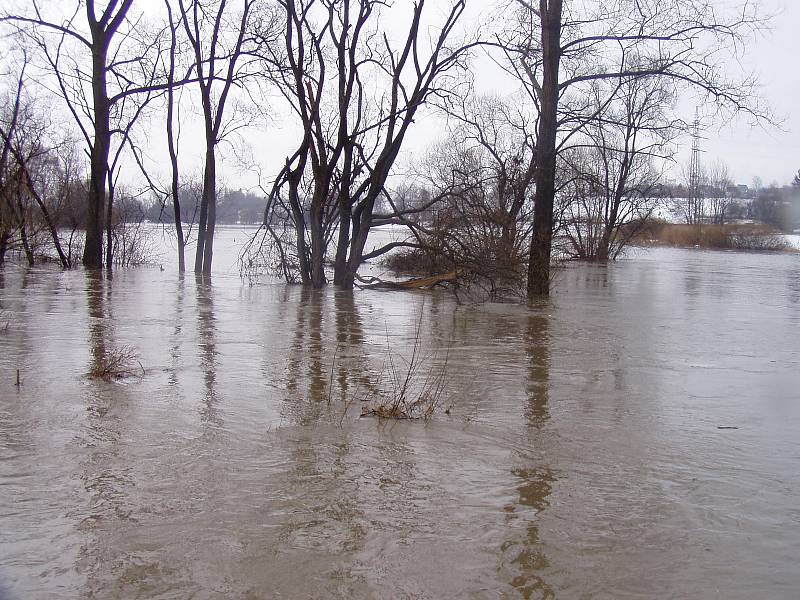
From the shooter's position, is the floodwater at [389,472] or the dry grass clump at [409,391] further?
the dry grass clump at [409,391]

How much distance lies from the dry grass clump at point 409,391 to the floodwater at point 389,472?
121 mm

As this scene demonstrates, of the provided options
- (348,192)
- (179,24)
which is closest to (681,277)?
(348,192)

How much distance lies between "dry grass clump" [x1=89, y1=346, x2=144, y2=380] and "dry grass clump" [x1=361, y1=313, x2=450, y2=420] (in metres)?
2.24

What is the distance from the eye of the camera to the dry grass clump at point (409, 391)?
584 cm

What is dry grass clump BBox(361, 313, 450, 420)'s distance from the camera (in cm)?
584

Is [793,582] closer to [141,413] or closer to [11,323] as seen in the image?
[141,413]

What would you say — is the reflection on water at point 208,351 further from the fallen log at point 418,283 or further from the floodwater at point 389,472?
the fallen log at point 418,283

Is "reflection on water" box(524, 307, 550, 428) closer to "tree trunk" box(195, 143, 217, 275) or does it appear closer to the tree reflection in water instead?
the tree reflection in water

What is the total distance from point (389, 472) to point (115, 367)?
11.3ft

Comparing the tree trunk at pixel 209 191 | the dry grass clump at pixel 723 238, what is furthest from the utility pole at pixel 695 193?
the tree trunk at pixel 209 191

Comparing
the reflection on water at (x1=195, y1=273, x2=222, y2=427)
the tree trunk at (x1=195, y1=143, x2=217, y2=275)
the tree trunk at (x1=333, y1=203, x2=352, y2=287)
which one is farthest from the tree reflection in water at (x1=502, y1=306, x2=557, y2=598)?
the tree trunk at (x1=195, y1=143, x2=217, y2=275)

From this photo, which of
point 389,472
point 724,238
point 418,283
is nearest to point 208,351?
point 389,472

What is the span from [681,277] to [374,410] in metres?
23.0

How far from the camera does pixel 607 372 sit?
8.02 metres
